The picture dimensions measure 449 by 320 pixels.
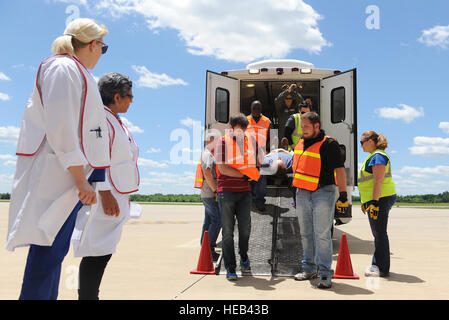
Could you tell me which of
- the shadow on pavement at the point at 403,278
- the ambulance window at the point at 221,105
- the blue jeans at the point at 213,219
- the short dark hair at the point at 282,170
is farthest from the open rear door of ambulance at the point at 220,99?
the shadow on pavement at the point at 403,278

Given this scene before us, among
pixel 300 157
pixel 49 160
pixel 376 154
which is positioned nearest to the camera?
pixel 49 160

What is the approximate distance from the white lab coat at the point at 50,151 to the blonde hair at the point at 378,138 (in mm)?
4394

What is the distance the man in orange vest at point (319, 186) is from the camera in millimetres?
4753

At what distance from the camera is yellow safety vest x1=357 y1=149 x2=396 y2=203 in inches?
212

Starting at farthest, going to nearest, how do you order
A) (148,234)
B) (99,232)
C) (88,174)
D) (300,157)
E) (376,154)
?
(148,234) → (376,154) → (300,157) → (99,232) → (88,174)

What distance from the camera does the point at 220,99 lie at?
8.20 m

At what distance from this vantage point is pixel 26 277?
2.00 meters

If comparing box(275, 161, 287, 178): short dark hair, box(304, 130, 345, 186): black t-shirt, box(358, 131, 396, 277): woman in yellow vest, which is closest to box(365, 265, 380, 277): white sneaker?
box(358, 131, 396, 277): woman in yellow vest

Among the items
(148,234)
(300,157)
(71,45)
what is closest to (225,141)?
(300,157)

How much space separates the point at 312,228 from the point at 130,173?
3.07m

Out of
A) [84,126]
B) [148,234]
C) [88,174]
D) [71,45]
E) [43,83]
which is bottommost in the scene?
[148,234]

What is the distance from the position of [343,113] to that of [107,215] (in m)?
6.21

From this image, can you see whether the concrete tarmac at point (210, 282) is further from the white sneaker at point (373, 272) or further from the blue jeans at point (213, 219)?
the blue jeans at point (213, 219)

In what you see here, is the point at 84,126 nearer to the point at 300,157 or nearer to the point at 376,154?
the point at 300,157
